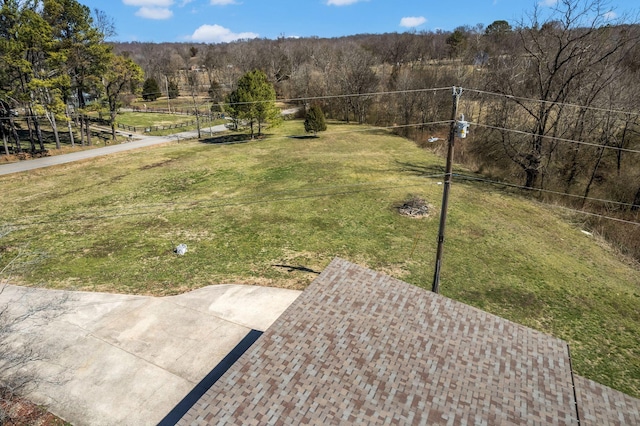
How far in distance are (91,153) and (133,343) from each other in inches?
1349

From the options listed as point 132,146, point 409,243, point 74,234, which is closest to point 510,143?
point 409,243

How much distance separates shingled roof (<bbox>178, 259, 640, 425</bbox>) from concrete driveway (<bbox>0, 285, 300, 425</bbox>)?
384 centimetres

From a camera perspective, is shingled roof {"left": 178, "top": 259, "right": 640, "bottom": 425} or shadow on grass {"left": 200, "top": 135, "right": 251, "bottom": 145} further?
shadow on grass {"left": 200, "top": 135, "right": 251, "bottom": 145}

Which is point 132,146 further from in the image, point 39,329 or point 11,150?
point 39,329

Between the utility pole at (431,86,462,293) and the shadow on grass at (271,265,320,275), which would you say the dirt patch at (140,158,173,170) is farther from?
the utility pole at (431,86,462,293)

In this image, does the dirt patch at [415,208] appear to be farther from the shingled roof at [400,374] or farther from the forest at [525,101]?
the shingled roof at [400,374]

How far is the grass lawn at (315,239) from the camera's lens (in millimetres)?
14039

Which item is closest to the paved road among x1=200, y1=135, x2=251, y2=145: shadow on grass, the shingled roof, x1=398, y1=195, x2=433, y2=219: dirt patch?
x1=200, y1=135, x2=251, y2=145: shadow on grass

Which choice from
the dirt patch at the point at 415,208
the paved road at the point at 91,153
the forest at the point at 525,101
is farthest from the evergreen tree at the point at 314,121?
the dirt patch at the point at 415,208

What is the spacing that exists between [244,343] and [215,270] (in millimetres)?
5448

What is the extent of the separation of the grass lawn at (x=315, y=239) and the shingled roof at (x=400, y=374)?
4.71 m

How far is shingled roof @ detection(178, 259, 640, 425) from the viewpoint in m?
6.24

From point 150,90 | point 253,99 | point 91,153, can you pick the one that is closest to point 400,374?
point 253,99

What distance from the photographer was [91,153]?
3803 cm
